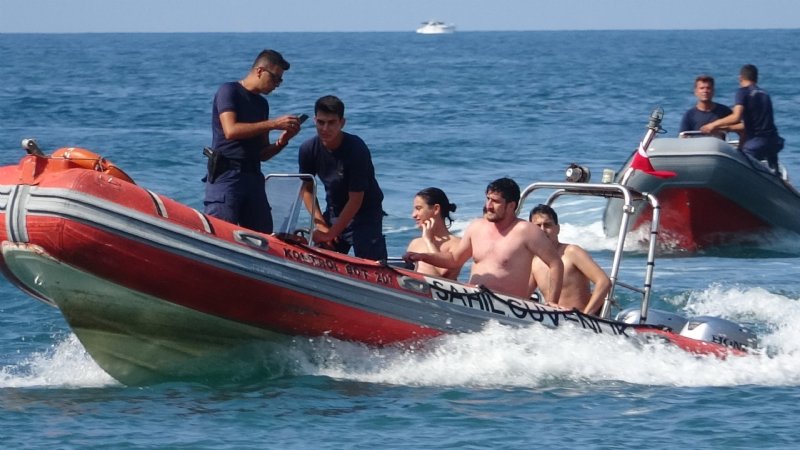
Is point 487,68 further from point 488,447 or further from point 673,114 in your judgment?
point 488,447

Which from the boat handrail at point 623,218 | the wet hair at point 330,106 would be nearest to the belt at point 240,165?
the wet hair at point 330,106

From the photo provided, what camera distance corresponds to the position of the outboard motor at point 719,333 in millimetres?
7664

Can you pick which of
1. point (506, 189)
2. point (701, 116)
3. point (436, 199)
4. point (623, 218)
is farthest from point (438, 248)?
point (701, 116)

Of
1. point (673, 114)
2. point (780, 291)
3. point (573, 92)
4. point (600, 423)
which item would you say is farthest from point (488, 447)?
point (573, 92)

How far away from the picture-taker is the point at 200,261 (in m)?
6.43

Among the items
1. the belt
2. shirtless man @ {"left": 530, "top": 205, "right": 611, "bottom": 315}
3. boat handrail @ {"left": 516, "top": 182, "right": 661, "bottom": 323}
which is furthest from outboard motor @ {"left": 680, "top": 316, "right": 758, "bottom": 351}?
the belt

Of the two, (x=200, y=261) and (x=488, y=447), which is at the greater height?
(x=200, y=261)

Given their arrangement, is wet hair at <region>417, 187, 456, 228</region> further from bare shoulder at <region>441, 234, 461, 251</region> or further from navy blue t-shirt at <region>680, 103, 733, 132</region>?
navy blue t-shirt at <region>680, 103, 733, 132</region>

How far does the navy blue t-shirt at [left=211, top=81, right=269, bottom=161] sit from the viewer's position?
22.0 ft

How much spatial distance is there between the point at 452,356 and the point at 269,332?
2.98 ft

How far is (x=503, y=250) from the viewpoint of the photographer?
7148 millimetres

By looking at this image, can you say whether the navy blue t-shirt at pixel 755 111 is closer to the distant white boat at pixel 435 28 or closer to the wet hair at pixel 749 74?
the wet hair at pixel 749 74

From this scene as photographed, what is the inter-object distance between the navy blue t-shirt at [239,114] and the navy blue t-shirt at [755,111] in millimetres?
6075

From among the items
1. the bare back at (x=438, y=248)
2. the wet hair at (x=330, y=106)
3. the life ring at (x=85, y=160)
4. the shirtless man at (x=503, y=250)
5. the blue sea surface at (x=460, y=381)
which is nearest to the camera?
the blue sea surface at (x=460, y=381)
